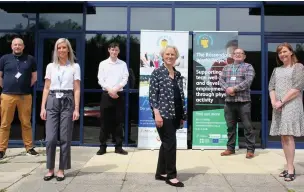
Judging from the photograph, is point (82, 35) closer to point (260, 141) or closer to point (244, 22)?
point (244, 22)

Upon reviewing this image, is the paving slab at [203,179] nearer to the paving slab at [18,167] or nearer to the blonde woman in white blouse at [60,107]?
the blonde woman in white blouse at [60,107]

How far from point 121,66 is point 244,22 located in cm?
291

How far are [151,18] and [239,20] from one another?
6.24 feet

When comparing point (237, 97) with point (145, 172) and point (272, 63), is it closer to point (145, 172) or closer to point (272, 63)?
point (272, 63)

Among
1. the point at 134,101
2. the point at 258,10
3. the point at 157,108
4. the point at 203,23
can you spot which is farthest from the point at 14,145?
the point at 258,10

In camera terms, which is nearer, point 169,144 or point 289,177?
point 169,144

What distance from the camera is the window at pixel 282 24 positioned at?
25.6 feet

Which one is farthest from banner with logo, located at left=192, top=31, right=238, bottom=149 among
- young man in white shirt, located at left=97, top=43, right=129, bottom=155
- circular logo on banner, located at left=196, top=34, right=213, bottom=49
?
young man in white shirt, located at left=97, top=43, right=129, bottom=155

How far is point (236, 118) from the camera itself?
22.8 ft

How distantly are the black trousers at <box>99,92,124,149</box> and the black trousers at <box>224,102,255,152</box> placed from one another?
2.04 m

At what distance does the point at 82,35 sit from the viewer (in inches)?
309

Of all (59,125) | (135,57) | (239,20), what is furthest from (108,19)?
(59,125)

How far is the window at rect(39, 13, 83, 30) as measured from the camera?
7.91 metres

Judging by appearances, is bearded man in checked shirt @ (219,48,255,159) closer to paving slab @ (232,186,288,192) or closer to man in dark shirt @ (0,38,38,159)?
paving slab @ (232,186,288,192)
